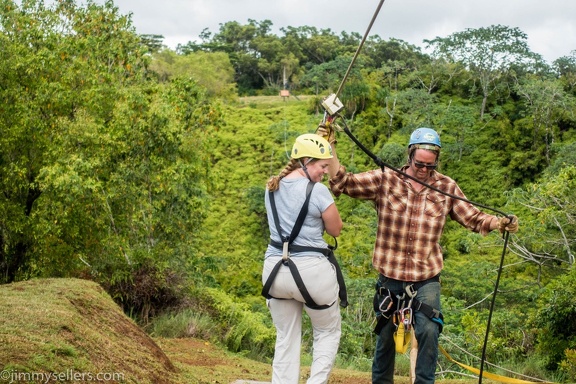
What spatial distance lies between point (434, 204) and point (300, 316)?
1.36 meters

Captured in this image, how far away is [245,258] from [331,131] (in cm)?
3325

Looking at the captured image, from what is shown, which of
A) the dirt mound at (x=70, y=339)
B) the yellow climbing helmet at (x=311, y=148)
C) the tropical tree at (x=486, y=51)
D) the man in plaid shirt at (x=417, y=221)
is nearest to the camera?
the dirt mound at (x=70, y=339)

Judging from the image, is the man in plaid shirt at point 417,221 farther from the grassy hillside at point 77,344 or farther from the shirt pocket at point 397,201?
the grassy hillside at point 77,344

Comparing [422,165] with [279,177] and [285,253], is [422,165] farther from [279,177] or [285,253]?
[285,253]

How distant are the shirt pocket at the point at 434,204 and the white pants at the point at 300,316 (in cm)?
98

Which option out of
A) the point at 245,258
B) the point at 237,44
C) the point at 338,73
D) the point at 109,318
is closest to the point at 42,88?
the point at 109,318

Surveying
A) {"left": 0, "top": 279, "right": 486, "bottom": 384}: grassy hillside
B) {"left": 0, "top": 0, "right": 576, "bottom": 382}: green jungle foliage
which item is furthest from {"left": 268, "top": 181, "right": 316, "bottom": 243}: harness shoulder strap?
{"left": 0, "top": 0, "right": 576, "bottom": 382}: green jungle foliage

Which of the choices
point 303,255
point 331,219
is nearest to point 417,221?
point 331,219

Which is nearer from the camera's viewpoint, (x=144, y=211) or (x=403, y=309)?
(x=403, y=309)

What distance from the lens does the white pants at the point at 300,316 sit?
17.0ft

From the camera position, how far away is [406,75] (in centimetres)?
6031

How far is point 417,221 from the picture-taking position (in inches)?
228

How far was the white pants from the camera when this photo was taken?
17.0 feet

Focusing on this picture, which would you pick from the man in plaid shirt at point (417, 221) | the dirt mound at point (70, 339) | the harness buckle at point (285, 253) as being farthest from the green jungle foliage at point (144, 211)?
the harness buckle at point (285, 253)
